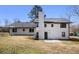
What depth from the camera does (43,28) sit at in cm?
1122

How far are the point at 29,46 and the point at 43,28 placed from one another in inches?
11.3

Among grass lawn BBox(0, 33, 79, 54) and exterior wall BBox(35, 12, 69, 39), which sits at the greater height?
exterior wall BBox(35, 12, 69, 39)

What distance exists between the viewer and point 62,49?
11.2 m

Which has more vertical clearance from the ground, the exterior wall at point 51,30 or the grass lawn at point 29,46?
the exterior wall at point 51,30

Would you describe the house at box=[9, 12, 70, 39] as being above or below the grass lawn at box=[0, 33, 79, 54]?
above

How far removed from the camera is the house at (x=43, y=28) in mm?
11195

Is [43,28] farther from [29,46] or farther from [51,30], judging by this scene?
[29,46]

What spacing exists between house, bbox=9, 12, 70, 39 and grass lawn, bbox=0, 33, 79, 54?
0.25 feet

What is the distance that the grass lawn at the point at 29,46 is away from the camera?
1119 cm

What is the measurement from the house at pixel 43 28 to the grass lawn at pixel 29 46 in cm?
8

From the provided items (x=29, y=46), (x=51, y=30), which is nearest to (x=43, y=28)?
(x=51, y=30)

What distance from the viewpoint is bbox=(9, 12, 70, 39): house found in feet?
36.7

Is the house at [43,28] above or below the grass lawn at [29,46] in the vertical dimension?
above

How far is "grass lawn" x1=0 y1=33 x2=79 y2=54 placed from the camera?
11.2 meters
